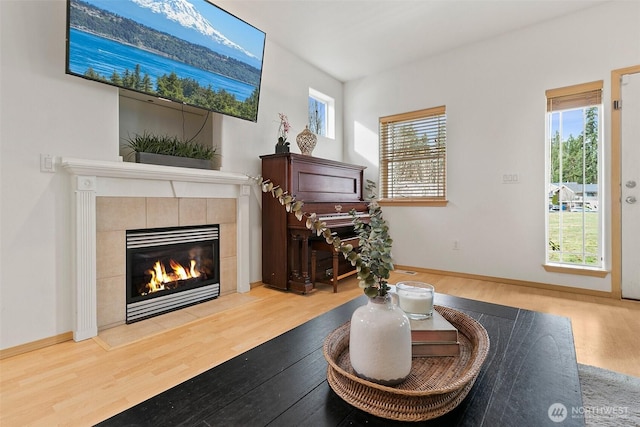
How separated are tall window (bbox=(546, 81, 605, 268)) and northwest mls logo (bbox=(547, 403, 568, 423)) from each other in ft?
10.7

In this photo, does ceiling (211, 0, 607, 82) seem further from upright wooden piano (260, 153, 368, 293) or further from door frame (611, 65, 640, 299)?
upright wooden piano (260, 153, 368, 293)

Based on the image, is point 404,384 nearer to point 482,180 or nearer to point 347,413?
point 347,413

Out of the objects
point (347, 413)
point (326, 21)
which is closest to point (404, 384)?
point (347, 413)

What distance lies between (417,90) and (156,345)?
4.15 m

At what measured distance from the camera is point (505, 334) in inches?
44.0

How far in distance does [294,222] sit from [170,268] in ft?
4.10

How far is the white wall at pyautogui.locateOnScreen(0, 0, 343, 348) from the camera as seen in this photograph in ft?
6.16

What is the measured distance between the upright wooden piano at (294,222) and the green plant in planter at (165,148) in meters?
0.72

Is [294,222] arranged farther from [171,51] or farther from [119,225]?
[171,51]

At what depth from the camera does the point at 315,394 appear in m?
0.77

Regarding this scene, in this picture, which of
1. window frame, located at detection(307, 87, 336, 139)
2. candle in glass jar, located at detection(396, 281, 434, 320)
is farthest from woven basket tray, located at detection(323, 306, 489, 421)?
window frame, located at detection(307, 87, 336, 139)

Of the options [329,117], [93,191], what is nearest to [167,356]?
[93,191]

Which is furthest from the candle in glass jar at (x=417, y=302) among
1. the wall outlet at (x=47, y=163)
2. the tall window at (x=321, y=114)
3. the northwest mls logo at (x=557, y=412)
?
the tall window at (x=321, y=114)

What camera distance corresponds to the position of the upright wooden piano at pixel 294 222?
3.21 metres
